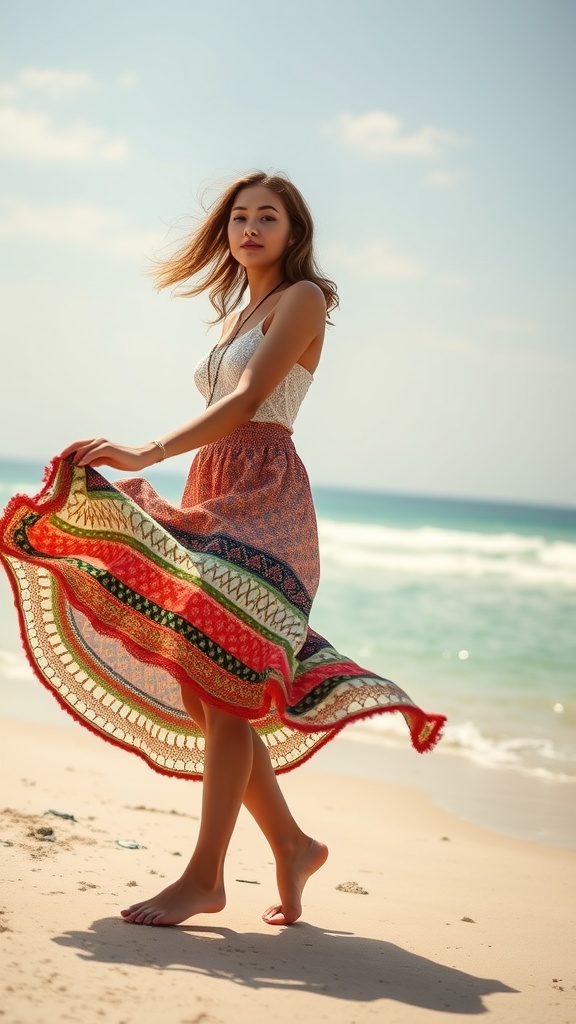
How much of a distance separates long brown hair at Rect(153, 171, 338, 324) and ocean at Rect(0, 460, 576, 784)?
11.6 ft

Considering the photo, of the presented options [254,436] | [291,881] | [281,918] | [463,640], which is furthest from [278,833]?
[463,640]

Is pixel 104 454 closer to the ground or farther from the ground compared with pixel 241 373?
closer to the ground

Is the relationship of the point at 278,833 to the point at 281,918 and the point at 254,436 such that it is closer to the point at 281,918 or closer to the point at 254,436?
the point at 281,918

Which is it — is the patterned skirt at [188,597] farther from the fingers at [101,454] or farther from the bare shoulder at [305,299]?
the bare shoulder at [305,299]

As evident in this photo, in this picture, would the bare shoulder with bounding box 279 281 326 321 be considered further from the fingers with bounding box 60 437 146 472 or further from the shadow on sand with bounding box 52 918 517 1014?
the shadow on sand with bounding box 52 918 517 1014

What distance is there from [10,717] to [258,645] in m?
3.80

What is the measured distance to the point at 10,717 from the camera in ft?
19.7

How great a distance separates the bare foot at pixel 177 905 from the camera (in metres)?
2.63

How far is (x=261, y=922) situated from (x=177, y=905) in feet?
1.13

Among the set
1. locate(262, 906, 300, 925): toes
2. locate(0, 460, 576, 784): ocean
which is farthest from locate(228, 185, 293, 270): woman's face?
locate(0, 460, 576, 784): ocean

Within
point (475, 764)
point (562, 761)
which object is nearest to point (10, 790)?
point (475, 764)

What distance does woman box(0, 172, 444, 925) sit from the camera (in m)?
2.62

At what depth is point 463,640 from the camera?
11273 millimetres

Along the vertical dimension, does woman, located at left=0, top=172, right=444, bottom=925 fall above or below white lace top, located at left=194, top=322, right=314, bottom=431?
below
